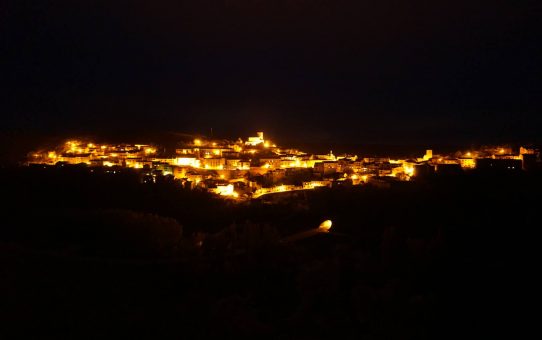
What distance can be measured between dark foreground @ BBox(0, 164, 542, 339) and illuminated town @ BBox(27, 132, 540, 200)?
3.90 meters

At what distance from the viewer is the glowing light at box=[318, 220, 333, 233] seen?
1527 centimetres

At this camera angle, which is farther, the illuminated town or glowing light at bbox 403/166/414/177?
glowing light at bbox 403/166/414/177

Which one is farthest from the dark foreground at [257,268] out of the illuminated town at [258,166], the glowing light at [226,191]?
the illuminated town at [258,166]

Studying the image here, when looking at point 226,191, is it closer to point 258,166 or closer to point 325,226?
point 258,166

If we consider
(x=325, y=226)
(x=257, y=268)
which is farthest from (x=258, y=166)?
(x=257, y=268)

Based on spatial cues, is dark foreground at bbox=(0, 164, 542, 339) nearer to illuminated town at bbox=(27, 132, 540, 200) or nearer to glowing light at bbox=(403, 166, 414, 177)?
illuminated town at bbox=(27, 132, 540, 200)

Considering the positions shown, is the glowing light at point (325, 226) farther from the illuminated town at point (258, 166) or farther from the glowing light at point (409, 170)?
the glowing light at point (409, 170)

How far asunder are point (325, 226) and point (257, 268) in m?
5.62

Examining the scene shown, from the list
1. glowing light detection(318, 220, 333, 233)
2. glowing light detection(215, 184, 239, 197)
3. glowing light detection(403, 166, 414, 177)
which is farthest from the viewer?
glowing light detection(403, 166, 414, 177)

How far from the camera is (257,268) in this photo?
10.6m

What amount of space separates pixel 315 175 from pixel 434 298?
1562 cm

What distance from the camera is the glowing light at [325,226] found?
1527 cm

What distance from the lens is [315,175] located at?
24.5 metres

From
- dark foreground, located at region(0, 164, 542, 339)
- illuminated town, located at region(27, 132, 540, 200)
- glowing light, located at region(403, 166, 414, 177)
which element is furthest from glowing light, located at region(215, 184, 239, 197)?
glowing light, located at region(403, 166, 414, 177)
